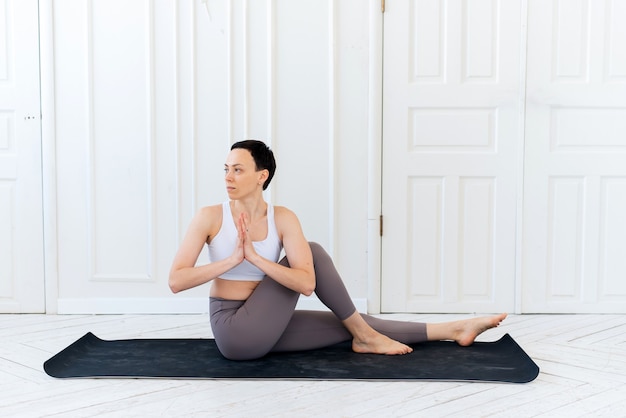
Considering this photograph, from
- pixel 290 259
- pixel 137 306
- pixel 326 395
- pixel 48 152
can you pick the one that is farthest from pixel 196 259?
pixel 48 152

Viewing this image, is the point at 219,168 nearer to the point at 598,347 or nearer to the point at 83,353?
the point at 83,353

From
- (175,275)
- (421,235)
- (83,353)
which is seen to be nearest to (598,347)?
(421,235)

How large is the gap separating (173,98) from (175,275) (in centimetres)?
145

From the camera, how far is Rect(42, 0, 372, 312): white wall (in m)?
3.92

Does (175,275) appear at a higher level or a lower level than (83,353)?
higher

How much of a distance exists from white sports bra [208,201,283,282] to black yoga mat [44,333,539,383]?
32cm

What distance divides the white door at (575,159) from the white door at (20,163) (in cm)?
252

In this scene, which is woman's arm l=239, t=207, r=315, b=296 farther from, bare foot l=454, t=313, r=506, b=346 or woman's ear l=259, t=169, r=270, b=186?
bare foot l=454, t=313, r=506, b=346

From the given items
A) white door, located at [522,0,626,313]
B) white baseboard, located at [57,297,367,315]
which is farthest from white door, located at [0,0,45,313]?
white door, located at [522,0,626,313]

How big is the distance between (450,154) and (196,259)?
5.47 feet

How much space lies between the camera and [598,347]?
3.19 m

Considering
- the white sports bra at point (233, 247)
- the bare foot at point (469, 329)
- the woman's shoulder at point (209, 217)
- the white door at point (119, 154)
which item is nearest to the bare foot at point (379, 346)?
the bare foot at point (469, 329)

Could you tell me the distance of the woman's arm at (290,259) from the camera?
2.69 metres

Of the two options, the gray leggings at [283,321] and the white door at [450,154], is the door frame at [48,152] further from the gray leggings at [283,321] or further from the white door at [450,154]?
the white door at [450,154]
